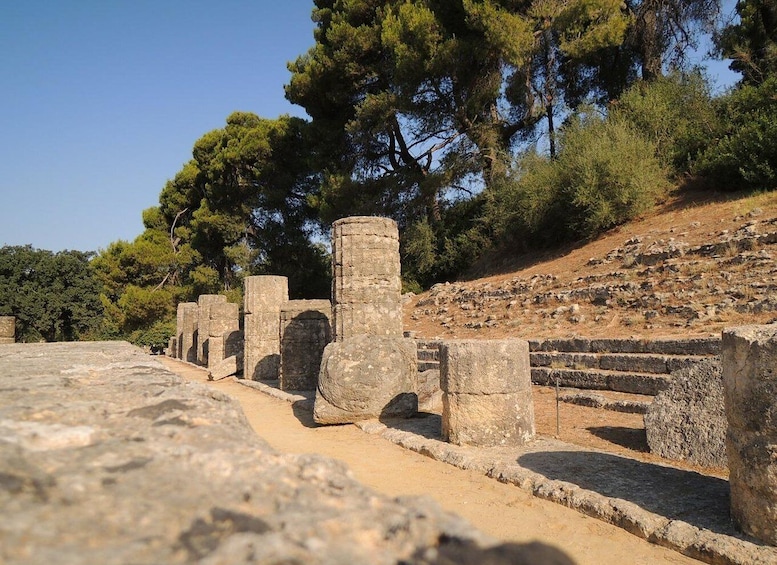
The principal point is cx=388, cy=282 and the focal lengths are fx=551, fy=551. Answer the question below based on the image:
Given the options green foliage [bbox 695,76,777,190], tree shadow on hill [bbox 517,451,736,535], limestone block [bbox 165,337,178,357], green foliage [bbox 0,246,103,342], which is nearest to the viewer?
tree shadow on hill [bbox 517,451,736,535]

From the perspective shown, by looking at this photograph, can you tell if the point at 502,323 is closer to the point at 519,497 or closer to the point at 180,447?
the point at 519,497

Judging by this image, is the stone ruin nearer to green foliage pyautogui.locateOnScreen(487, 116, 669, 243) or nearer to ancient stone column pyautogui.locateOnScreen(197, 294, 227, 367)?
ancient stone column pyautogui.locateOnScreen(197, 294, 227, 367)

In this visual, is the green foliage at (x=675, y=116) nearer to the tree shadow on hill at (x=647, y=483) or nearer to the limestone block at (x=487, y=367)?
the limestone block at (x=487, y=367)

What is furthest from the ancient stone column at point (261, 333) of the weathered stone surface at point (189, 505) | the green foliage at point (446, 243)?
the weathered stone surface at point (189, 505)

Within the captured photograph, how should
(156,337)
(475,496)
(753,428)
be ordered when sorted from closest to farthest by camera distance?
(753,428)
(475,496)
(156,337)

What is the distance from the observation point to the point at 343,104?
23141 mm

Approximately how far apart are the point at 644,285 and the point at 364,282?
262 inches

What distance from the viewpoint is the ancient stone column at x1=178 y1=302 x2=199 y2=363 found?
20.3m

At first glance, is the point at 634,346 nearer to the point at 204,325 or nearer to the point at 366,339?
the point at 366,339

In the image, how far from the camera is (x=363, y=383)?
7559 millimetres

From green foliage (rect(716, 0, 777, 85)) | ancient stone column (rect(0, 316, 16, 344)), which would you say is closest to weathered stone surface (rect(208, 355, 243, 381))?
ancient stone column (rect(0, 316, 16, 344))

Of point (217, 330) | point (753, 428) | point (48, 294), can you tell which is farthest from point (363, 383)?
point (48, 294)

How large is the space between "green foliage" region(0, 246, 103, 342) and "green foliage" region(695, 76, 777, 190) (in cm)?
2880

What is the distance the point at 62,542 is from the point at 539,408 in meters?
7.84
